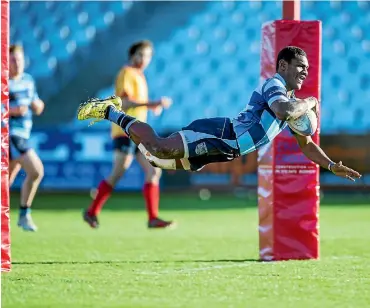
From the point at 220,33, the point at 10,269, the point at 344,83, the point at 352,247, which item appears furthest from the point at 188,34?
the point at 10,269

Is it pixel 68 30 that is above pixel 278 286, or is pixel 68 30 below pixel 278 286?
above

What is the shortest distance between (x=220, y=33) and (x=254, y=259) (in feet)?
44.3

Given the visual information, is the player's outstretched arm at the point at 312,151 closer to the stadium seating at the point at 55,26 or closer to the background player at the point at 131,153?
the background player at the point at 131,153

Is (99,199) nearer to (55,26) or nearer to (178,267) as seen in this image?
(178,267)

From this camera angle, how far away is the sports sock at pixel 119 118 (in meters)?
7.08

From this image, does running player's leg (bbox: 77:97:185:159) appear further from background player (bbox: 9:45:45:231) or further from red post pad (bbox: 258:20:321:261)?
background player (bbox: 9:45:45:231)

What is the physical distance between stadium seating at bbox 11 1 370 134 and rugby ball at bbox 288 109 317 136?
39.8 ft

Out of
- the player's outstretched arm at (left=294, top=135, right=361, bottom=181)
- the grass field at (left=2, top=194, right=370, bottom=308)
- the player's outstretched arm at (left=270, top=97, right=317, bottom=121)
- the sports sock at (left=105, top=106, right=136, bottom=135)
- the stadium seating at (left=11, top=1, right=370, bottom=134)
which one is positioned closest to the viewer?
the grass field at (left=2, top=194, right=370, bottom=308)

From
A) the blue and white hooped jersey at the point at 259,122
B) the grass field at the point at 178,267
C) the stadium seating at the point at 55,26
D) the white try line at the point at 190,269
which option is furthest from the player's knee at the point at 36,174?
the stadium seating at the point at 55,26

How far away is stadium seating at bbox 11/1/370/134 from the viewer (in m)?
19.5

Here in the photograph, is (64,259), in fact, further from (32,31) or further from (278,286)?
(32,31)

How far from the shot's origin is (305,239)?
7.54 meters

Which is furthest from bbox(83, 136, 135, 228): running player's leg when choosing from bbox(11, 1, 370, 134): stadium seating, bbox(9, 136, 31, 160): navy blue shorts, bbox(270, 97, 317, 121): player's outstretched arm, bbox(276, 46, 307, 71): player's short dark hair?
bbox(11, 1, 370, 134): stadium seating

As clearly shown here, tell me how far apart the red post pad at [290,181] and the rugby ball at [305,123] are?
2.11ft
